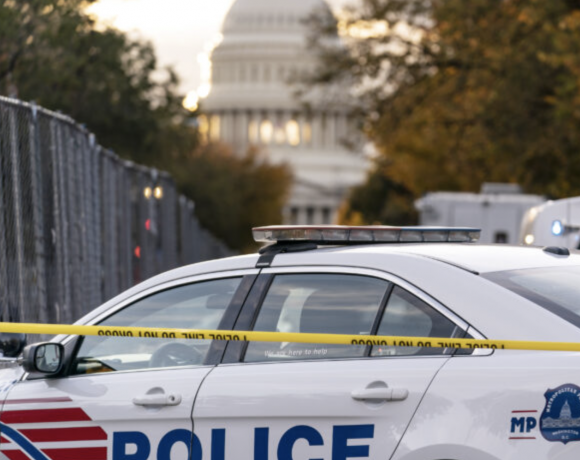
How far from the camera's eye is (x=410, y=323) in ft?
18.7

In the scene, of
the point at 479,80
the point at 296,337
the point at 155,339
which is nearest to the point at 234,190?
→ the point at 479,80

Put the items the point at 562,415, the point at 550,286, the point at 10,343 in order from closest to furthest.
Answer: the point at 562,415 < the point at 550,286 < the point at 10,343

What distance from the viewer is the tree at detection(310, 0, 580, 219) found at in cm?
2639

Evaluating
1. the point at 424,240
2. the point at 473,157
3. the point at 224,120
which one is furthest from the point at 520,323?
the point at 224,120

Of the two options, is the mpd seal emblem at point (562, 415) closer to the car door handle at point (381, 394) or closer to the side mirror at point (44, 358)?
the car door handle at point (381, 394)

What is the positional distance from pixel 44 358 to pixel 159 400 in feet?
1.93

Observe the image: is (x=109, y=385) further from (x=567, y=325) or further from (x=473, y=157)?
(x=473, y=157)

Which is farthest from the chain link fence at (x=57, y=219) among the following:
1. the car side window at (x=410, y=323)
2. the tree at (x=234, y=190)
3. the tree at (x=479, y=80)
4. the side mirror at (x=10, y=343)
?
the tree at (x=234, y=190)

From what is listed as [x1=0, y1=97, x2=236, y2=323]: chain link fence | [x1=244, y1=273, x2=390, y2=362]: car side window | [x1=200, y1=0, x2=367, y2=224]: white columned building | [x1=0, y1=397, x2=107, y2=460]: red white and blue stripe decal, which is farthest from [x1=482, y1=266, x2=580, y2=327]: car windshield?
[x1=200, y1=0, x2=367, y2=224]: white columned building

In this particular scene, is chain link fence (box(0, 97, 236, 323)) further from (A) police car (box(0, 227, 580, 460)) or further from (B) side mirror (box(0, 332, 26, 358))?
(A) police car (box(0, 227, 580, 460))

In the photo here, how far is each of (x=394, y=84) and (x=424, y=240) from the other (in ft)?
94.5

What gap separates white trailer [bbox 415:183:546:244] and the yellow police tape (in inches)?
784

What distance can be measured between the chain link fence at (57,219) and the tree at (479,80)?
31.4ft

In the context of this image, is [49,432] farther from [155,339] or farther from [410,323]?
[410,323]
